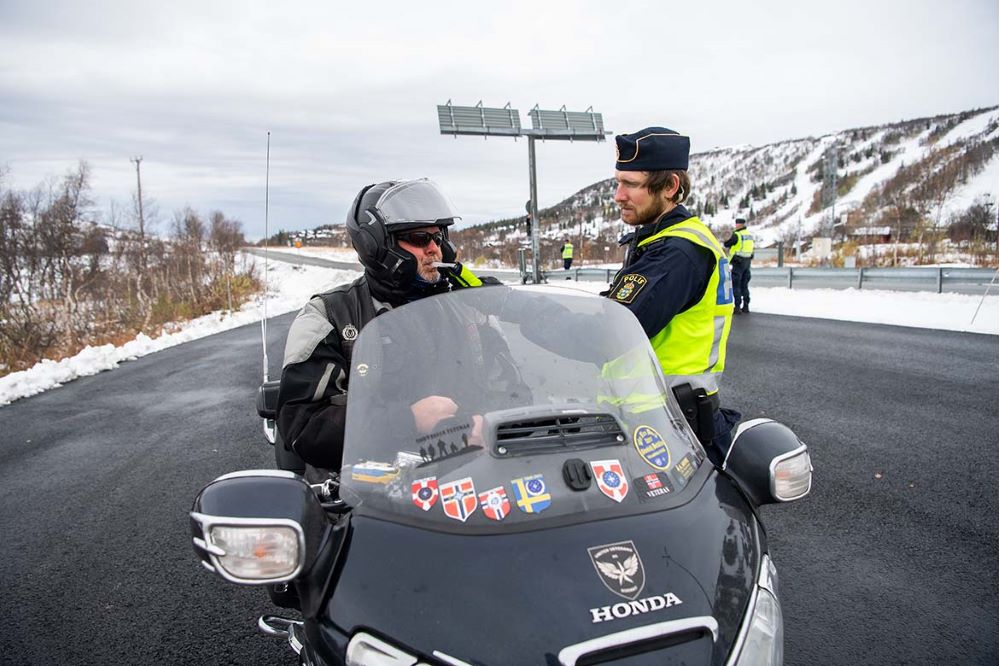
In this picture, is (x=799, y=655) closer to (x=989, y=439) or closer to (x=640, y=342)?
(x=640, y=342)

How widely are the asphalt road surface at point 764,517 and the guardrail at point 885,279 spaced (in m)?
7.10

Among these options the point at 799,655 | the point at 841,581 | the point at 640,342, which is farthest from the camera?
the point at 841,581

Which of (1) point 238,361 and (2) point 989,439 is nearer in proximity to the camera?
(2) point 989,439

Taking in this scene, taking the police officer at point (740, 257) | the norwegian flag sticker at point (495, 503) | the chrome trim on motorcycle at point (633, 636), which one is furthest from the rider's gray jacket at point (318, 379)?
the police officer at point (740, 257)

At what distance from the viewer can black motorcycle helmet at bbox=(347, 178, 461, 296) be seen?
2583 mm

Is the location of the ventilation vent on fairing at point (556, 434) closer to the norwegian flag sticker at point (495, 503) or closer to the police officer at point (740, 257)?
the norwegian flag sticker at point (495, 503)

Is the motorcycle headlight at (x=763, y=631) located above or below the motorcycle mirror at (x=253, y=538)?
below

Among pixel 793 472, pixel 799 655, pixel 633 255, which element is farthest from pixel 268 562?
pixel 799 655

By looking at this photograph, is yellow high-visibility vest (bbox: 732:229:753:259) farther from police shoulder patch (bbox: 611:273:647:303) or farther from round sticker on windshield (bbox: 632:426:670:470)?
round sticker on windshield (bbox: 632:426:670:470)

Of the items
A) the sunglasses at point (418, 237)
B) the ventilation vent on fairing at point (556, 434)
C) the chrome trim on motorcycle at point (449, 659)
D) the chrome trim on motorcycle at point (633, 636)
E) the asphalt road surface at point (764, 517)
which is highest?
the sunglasses at point (418, 237)

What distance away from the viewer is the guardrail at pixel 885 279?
14.9m

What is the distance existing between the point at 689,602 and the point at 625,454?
1.39 ft

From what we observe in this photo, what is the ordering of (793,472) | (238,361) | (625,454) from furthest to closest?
(238,361) < (793,472) < (625,454)

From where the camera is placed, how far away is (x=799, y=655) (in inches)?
105
